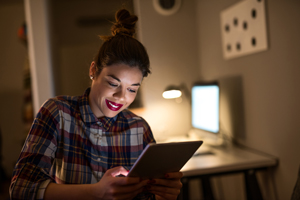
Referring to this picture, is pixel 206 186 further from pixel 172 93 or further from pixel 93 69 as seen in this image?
pixel 93 69

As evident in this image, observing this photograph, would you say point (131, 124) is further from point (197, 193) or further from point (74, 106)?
point (197, 193)

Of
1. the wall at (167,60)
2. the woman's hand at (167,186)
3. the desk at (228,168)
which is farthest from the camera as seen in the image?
the wall at (167,60)

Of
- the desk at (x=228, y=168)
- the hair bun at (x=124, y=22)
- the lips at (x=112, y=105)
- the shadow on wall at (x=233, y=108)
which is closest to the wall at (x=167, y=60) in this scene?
the shadow on wall at (x=233, y=108)

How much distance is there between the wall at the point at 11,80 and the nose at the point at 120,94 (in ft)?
13.2

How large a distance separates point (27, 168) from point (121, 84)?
42cm

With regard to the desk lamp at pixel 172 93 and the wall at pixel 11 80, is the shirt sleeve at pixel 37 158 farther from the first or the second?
the wall at pixel 11 80

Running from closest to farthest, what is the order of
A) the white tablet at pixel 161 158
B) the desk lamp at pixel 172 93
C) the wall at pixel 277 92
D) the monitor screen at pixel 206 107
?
the white tablet at pixel 161 158 → the wall at pixel 277 92 → the monitor screen at pixel 206 107 → the desk lamp at pixel 172 93

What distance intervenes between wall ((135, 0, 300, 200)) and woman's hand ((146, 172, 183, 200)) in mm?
959

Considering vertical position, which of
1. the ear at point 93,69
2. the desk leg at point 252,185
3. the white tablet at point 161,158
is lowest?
the desk leg at point 252,185

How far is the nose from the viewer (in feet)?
3.52

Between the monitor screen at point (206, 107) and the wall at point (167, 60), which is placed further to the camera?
the wall at point (167, 60)

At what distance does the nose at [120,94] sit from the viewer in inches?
42.3

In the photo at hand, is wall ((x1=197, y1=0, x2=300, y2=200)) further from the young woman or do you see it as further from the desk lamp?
the young woman

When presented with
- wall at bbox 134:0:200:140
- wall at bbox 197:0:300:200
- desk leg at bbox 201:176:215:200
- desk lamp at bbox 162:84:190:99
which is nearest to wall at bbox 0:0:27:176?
wall at bbox 134:0:200:140
